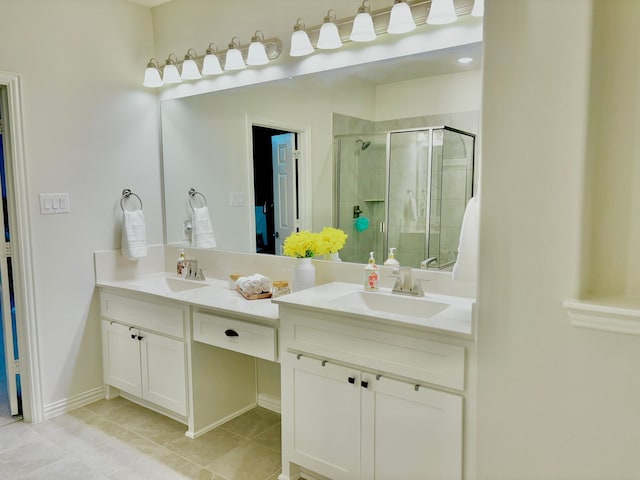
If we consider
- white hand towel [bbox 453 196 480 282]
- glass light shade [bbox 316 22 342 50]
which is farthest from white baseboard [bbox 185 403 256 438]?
glass light shade [bbox 316 22 342 50]

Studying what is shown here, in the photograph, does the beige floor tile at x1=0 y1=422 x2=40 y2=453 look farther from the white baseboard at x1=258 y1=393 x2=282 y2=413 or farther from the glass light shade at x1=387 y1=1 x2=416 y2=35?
the glass light shade at x1=387 y1=1 x2=416 y2=35

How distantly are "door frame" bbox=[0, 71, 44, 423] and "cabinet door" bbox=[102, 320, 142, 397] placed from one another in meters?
0.38

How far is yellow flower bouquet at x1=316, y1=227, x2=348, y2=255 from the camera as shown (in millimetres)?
2244

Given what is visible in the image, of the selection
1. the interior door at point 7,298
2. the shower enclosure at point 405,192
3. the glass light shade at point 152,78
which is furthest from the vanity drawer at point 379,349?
the glass light shade at point 152,78

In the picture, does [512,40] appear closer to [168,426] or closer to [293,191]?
[293,191]

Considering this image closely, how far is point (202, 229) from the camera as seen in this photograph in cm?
299

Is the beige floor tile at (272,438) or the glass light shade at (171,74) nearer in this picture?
the beige floor tile at (272,438)

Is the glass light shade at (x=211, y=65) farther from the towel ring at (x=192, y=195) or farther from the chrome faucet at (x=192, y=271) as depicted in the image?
the chrome faucet at (x=192, y=271)

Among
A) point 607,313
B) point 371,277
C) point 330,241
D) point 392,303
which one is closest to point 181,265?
point 330,241

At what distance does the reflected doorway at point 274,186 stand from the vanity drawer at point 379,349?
805mm

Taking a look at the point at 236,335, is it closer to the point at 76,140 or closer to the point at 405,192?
the point at 405,192

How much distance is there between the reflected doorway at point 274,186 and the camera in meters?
2.57

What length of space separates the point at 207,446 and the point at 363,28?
2226 mm

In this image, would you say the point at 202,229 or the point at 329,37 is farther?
the point at 202,229
